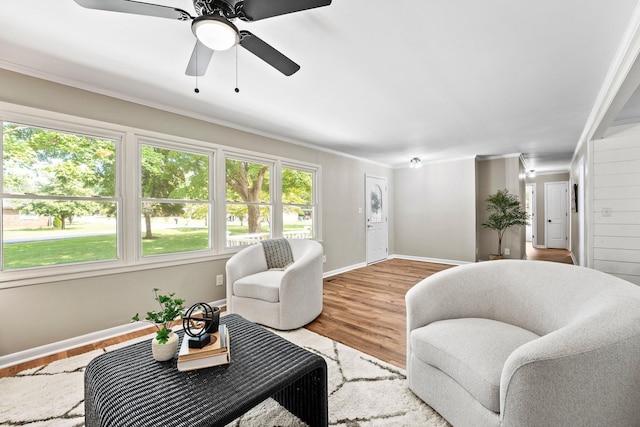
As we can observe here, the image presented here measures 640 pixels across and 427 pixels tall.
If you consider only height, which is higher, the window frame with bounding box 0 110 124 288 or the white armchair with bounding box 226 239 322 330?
the window frame with bounding box 0 110 124 288

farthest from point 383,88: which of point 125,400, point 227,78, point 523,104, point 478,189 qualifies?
point 478,189

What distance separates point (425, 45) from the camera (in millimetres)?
1918

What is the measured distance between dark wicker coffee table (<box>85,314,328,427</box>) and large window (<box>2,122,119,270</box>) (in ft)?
5.63

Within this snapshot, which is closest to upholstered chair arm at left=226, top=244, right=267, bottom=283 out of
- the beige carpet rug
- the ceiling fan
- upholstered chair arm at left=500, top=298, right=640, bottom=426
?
the beige carpet rug

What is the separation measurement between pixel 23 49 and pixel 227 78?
141 centimetres

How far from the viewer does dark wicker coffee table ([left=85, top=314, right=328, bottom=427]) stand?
97 cm

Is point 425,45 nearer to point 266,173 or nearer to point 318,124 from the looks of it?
point 318,124

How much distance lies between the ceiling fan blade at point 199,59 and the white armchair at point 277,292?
182 centimetres

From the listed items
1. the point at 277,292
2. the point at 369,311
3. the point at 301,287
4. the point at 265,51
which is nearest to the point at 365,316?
the point at 369,311

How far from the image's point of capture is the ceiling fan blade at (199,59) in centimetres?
168

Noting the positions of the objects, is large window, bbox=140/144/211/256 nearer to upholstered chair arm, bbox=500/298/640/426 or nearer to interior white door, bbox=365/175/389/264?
upholstered chair arm, bbox=500/298/640/426

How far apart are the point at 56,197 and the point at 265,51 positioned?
2320 millimetres

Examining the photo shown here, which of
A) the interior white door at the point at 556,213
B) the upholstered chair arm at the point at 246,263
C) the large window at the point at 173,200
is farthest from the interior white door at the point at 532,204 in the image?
the large window at the point at 173,200

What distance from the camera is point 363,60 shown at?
2105 mm
